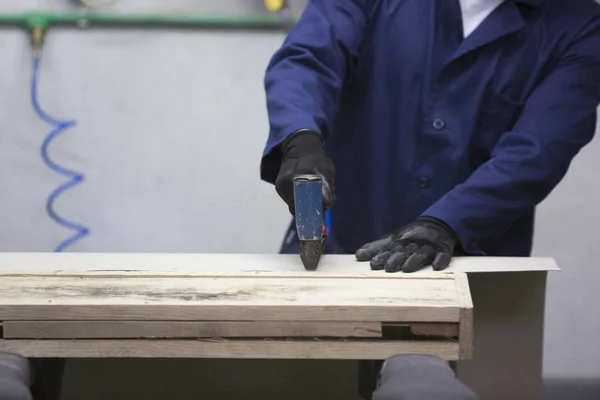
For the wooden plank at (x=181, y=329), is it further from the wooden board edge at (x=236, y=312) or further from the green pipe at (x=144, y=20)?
the green pipe at (x=144, y=20)

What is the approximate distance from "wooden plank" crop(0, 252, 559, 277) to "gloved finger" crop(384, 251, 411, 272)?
0.9 inches

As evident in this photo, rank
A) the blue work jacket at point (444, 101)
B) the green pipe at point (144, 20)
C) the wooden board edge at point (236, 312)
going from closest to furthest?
the wooden board edge at point (236, 312) → the blue work jacket at point (444, 101) → the green pipe at point (144, 20)

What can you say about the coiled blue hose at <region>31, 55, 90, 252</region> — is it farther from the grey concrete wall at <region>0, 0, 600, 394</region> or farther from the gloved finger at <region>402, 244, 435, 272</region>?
the gloved finger at <region>402, 244, 435, 272</region>

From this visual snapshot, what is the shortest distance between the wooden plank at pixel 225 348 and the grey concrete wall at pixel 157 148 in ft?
3.63

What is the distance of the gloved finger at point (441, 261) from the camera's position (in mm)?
1044

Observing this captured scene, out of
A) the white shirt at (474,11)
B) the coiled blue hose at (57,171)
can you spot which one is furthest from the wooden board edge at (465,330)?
the coiled blue hose at (57,171)

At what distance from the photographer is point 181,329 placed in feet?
2.92

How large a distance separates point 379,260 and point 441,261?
0.26 ft

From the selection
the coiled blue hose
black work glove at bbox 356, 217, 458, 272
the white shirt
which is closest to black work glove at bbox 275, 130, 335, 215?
black work glove at bbox 356, 217, 458, 272

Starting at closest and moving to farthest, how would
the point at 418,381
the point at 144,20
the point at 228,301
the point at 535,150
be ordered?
1. the point at 418,381
2. the point at 228,301
3. the point at 535,150
4. the point at 144,20

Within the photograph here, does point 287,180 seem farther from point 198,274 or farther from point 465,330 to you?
point 465,330

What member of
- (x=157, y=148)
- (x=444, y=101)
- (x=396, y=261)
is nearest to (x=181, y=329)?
(x=396, y=261)

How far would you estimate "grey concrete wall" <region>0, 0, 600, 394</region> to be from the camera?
6.29ft

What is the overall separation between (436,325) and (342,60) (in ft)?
1.72
